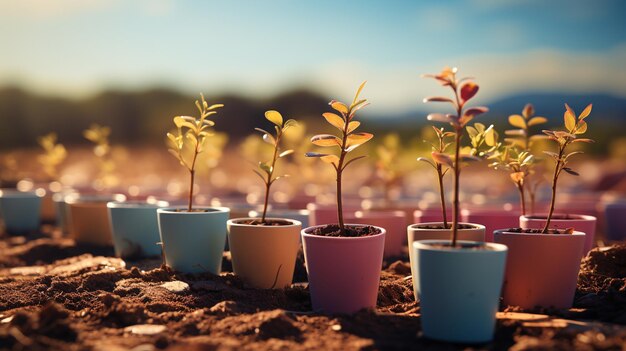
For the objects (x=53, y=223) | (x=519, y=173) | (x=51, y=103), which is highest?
(x=51, y=103)

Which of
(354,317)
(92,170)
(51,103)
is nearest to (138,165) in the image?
(92,170)

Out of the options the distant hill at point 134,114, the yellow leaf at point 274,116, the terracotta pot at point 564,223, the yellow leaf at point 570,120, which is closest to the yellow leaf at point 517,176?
the terracotta pot at point 564,223

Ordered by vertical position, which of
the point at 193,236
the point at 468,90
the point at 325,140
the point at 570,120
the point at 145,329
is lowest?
the point at 145,329

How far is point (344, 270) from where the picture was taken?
3.54m

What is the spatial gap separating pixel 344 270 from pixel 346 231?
293 mm

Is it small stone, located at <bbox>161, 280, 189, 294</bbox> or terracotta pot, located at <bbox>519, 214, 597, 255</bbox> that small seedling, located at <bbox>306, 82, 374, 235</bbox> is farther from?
terracotta pot, located at <bbox>519, 214, 597, 255</bbox>

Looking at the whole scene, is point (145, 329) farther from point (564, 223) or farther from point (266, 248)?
point (564, 223)

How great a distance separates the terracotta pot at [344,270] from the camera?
11.6 ft

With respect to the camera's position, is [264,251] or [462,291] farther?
[264,251]

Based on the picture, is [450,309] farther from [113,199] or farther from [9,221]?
[9,221]

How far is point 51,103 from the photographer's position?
106 feet

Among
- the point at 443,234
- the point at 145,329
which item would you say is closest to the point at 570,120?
the point at 443,234

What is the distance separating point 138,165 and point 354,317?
838 inches

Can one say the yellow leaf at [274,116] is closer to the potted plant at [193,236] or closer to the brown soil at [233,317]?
the potted plant at [193,236]
